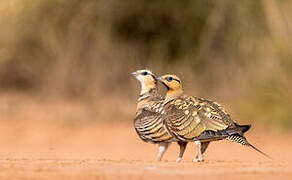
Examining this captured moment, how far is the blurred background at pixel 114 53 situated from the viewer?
768 inches

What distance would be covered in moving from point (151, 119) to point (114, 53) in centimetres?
1061

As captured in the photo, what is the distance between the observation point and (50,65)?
2078 centimetres

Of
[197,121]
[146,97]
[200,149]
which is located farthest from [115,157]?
[197,121]

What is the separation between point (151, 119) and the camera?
34.8 feet

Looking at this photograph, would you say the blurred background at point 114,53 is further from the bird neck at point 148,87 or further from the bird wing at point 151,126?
the bird wing at point 151,126

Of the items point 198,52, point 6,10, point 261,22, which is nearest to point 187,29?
point 198,52

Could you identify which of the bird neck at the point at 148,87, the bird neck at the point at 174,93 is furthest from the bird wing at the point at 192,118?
the bird neck at the point at 148,87

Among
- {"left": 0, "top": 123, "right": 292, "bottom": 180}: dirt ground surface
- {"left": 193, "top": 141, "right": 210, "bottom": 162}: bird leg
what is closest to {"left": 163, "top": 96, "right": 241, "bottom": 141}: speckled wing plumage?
{"left": 193, "top": 141, "right": 210, "bottom": 162}: bird leg

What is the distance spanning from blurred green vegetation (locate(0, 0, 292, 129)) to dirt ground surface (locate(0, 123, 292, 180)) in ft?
7.42

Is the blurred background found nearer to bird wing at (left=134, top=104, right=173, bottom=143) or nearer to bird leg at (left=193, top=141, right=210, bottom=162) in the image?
bird wing at (left=134, top=104, right=173, bottom=143)

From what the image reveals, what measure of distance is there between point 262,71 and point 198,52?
3.25 meters

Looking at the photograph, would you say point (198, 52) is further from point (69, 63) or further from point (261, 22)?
point (69, 63)

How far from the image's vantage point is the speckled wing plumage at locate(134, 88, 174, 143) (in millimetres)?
10333

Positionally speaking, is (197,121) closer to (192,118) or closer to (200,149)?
(192,118)
